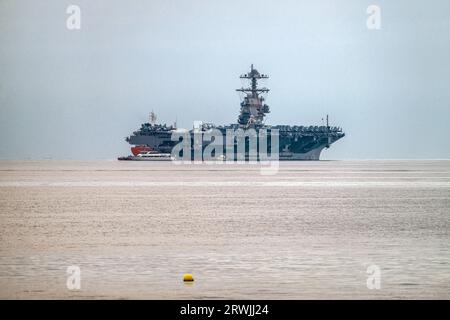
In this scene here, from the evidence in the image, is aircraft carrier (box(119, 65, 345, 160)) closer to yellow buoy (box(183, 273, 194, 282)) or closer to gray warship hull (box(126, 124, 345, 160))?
gray warship hull (box(126, 124, 345, 160))

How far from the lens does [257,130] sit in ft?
554

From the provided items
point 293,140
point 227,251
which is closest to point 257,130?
point 293,140

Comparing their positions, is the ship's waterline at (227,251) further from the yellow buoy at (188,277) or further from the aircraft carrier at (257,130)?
the aircraft carrier at (257,130)

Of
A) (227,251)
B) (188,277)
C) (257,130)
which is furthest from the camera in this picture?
(257,130)

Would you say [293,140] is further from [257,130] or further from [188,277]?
[188,277]

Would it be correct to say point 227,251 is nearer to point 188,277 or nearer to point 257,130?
point 188,277

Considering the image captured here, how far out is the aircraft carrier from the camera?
169625 mm

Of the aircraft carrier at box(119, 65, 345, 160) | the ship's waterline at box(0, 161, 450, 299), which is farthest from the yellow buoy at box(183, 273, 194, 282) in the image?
the aircraft carrier at box(119, 65, 345, 160)

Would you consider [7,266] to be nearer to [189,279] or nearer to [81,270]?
[81,270]

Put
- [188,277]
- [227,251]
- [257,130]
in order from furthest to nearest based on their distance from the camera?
1. [257,130]
2. [227,251]
3. [188,277]

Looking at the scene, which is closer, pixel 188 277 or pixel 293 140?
pixel 188 277

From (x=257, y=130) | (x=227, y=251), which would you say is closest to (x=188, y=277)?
(x=227, y=251)
